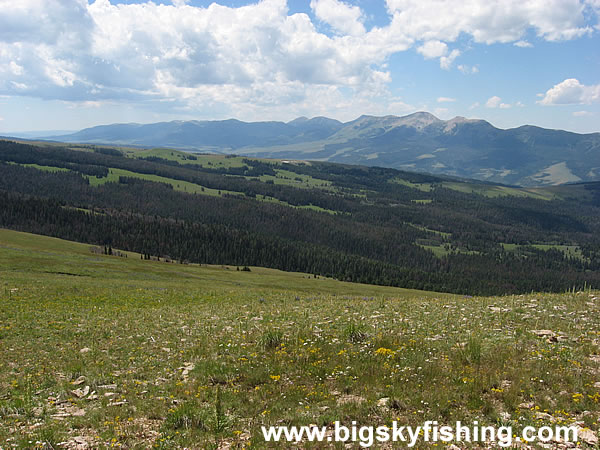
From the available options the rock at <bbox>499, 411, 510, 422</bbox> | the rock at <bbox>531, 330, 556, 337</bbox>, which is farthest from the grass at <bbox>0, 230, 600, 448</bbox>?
the rock at <bbox>531, 330, 556, 337</bbox>

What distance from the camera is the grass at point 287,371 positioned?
10484 mm

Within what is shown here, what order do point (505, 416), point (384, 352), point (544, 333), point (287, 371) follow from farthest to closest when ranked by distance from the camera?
point (544, 333) < point (384, 352) < point (287, 371) < point (505, 416)

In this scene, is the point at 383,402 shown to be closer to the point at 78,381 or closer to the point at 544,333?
the point at 544,333

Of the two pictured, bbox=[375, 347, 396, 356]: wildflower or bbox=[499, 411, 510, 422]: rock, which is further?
bbox=[375, 347, 396, 356]: wildflower

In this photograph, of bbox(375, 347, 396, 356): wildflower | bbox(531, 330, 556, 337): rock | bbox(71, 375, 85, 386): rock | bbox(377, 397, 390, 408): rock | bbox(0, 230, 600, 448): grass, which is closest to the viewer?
bbox(0, 230, 600, 448): grass

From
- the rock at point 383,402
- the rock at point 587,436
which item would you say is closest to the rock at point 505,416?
the rock at point 587,436

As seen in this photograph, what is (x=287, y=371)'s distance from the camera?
13977 millimetres

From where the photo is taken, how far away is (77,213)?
7185 inches

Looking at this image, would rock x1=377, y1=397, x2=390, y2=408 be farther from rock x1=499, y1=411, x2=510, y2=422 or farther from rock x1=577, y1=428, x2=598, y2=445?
rock x1=577, y1=428, x2=598, y2=445

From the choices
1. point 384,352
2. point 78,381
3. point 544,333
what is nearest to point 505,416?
point 384,352

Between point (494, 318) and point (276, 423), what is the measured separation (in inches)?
574

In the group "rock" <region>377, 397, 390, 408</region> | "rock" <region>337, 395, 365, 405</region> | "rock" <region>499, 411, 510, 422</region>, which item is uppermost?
"rock" <region>499, 411, 510, 422</region>

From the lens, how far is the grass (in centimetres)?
1048

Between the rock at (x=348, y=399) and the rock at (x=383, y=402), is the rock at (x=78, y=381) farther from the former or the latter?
the rock at (x=383, y=402)
